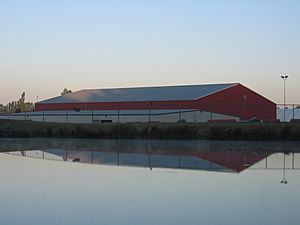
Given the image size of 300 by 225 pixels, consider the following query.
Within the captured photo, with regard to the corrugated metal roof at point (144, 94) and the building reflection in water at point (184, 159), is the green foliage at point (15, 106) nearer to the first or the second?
the corrugated metal roof at point (144, 94)

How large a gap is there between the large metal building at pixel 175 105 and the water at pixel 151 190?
27906mm

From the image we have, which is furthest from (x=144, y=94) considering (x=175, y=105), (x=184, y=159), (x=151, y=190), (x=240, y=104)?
(x=151, y=190)

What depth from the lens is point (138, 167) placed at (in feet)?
52.0

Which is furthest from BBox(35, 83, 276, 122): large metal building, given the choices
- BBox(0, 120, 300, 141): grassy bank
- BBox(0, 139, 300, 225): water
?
BBox(0, 139, 300, 225): water

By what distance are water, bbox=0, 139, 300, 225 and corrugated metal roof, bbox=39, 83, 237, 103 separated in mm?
33010

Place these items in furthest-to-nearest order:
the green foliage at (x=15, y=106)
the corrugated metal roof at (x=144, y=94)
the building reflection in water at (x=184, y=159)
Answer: the green foliage at (x=15, y=106)
the corrugated metal roof at (x=144, y=94)
the building reflection in water at (x=184, y=159)

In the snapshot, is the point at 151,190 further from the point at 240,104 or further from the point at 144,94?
the point at 144,94

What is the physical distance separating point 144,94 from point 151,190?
45.6 metres

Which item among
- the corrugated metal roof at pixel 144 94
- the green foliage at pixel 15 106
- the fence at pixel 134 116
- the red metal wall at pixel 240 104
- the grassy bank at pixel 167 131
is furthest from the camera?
the green foliage at pixel 15 106

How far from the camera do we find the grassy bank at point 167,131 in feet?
95.9

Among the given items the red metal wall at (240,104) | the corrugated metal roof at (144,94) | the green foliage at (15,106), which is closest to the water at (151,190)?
the red metal wall at (240,104)

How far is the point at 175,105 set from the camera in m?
49.3

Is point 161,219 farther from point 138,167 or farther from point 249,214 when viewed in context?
point 138,167

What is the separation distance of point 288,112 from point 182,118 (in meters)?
19.2
